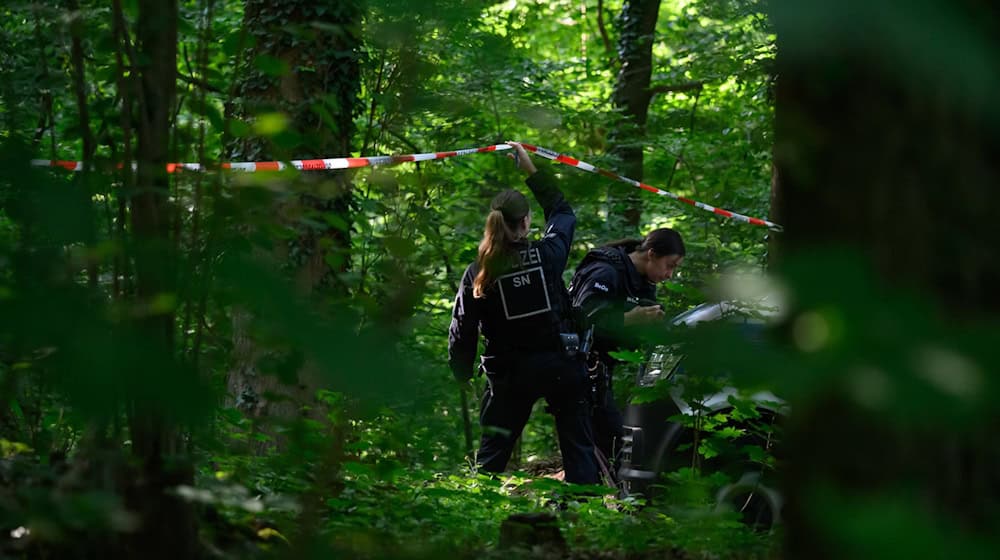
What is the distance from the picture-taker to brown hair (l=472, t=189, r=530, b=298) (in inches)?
213

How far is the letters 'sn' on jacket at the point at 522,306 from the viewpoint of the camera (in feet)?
19.0

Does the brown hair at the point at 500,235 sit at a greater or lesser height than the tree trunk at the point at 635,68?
lesser

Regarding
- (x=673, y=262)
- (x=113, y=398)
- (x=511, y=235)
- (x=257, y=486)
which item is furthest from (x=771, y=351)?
(x=673, y=262)

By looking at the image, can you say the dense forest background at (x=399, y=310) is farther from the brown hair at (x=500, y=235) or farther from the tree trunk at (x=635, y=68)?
the tree trunk at (x=635, y=68)

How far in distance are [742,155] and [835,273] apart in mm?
11717

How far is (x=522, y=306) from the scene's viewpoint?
19.0 ft

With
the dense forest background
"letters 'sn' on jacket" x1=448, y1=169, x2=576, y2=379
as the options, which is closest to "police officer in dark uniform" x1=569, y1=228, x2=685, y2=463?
"letters 'sn' on jacket" x1=448, y1=169, x2=576, y2=379

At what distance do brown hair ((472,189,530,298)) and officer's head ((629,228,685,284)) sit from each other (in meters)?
1.38

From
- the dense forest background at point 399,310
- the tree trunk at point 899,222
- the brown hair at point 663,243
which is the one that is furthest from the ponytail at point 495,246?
the tree trunk at point 899,222

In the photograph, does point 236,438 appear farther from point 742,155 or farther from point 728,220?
point 742,155

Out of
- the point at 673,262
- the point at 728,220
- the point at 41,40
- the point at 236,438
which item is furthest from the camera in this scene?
the point at 728,220

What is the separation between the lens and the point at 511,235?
5602 mm

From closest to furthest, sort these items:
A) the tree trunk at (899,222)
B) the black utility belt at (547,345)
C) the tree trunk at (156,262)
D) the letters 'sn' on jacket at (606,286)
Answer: the tree trunk at (899,222) < the tree trunk at (156,262) < the black utility belt at (547,345) < the letters 'sn' on jacket at (606,286)

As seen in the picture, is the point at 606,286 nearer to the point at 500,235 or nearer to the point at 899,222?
the point at 500,235
